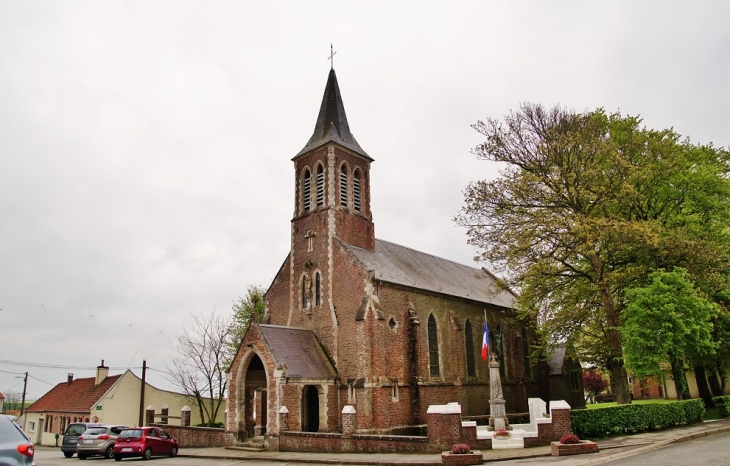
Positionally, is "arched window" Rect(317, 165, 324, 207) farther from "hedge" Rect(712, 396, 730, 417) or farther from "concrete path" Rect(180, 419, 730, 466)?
"hedge" Rect(712, 396, 730, 417)

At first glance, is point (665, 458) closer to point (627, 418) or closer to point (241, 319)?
A: point (627, 418)

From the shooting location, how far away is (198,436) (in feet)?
87.4

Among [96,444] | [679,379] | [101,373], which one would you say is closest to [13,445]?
[96,444]

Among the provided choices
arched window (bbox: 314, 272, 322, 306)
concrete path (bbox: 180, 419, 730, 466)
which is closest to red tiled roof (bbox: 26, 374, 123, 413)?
concrete path (bbox: 180, 419, 730, 466)

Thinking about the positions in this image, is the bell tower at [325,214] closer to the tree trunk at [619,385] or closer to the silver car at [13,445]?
the tree trunk at [619,385]

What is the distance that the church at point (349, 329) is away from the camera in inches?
966

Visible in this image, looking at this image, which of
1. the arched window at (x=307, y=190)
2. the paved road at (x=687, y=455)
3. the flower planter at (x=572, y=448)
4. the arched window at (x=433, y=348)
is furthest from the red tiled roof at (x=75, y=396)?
the paved road at (x=687, y=455)

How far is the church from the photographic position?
24.5 metres

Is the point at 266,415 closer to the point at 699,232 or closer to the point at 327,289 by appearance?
the point at 327,289

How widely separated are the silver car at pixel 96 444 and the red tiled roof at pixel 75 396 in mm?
17046

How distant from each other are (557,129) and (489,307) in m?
13.9

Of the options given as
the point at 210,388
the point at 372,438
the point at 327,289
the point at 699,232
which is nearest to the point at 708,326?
the point at 699,232

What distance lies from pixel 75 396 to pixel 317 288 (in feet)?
90.2

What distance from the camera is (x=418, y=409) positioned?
86.7ft
